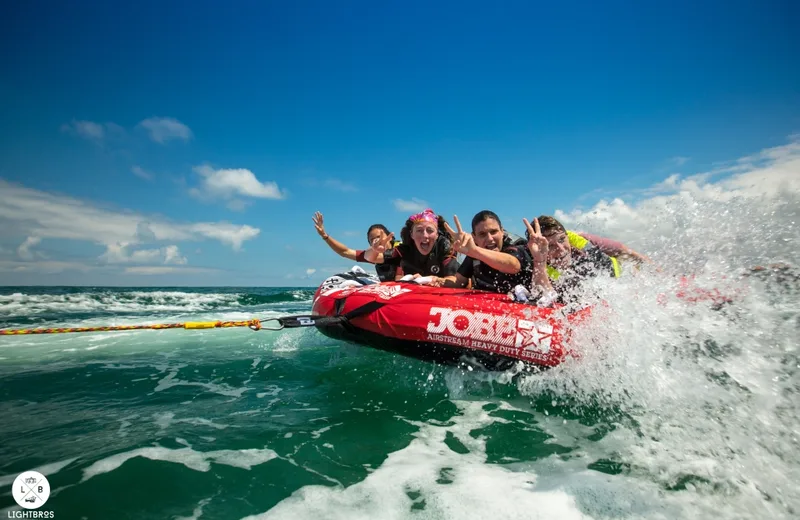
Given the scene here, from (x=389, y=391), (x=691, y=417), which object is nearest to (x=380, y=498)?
(x=389, y=391)

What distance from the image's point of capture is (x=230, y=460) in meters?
2.70

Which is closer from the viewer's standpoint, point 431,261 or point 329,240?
point 431,261

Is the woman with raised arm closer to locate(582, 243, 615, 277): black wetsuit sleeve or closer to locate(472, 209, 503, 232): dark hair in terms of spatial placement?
locate(472, 209, 503, 232): dark hair

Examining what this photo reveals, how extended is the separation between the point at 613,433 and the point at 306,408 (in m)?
2.51

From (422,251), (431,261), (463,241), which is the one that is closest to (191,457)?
(463,241)

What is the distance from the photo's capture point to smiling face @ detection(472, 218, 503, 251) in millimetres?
4301

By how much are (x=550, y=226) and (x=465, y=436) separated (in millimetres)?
2076

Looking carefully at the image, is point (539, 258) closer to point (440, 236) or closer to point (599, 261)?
point (599, 261)

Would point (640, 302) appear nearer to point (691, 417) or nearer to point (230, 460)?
point (691, 417)

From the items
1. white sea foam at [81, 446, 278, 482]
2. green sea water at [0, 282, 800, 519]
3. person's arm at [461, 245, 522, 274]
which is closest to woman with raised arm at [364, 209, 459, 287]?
person's arm at [461, 245, 522, 274]

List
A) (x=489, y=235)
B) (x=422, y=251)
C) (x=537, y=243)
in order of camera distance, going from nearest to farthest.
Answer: (x=537, y=243), (x=489, y=235), (x=422, y=251)
